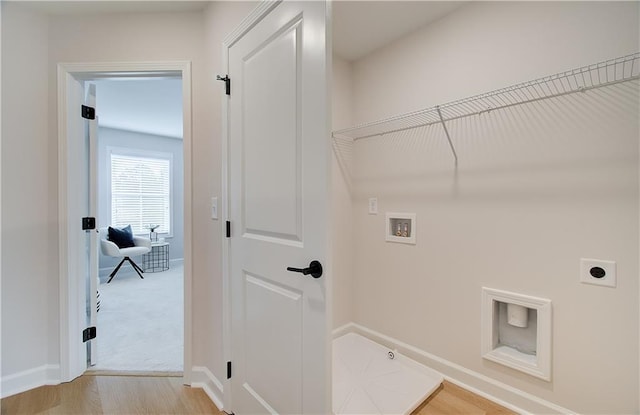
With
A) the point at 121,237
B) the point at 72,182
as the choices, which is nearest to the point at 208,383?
the point at 72,182

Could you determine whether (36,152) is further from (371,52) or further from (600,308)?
(600,308)

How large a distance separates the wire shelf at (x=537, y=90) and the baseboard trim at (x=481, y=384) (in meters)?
1.45

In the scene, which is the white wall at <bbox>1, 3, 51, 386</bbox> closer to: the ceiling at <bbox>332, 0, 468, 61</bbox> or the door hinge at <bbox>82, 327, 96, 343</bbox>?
the door hinge at <bbox>82, 327, 96, 343</bbox>

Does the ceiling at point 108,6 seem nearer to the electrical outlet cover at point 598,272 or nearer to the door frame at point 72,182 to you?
the door frame at point 72,182

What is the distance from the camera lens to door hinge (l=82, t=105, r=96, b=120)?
2.00m

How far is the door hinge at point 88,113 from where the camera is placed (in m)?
2.00

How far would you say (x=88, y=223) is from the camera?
6.56 ft

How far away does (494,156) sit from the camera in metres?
1.76

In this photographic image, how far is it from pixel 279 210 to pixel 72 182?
62.9 inches

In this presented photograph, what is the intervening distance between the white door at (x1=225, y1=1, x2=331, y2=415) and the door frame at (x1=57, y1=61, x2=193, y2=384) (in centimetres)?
47

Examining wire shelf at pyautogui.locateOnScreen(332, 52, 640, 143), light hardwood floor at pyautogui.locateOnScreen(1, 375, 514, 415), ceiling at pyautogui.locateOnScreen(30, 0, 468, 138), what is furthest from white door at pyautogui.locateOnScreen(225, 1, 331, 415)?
wire shelf at pyautogui.locateOnScreen(332, 52, 640, 143)

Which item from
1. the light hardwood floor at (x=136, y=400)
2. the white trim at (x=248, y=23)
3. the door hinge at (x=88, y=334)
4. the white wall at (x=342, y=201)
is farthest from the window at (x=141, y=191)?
the white trim at (x=248, y=23)

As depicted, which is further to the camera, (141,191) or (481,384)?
(141,191)

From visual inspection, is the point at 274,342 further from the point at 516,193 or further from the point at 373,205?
the point at 516,193
